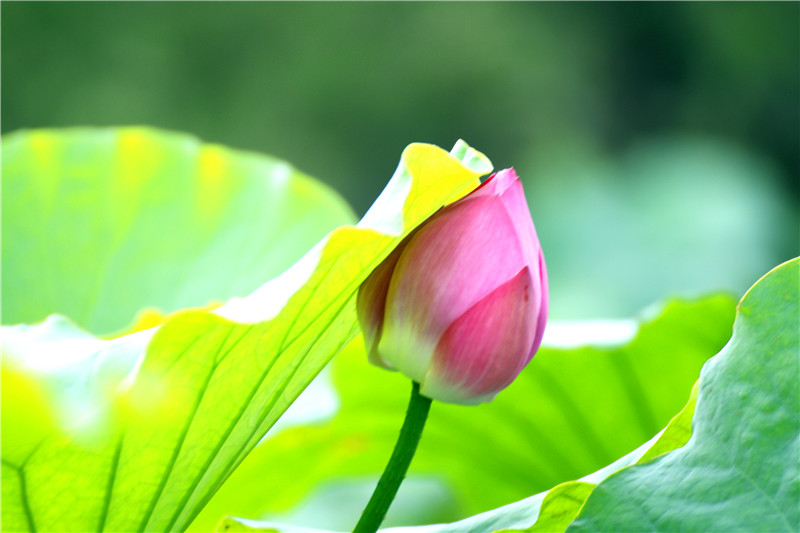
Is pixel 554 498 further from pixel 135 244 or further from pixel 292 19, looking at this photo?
pixel 292 19

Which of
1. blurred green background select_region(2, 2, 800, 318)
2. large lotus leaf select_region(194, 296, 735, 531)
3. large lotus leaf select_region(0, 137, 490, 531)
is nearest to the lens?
large lotus leaf select_region(0, 137, 490, 531)

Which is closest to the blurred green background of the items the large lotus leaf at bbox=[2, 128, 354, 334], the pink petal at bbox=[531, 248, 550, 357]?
the large lotus leaf at bbox=[2, 128, 354, 334]

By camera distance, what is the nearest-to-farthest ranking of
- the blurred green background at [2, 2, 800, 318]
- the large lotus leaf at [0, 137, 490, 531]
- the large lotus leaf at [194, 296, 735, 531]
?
the large lotus leaf at [0, 137, 490, 531]
the large lotus leaf at [194, 296, 735, 531]
the blurred green background at [2, 2, 800, 318]

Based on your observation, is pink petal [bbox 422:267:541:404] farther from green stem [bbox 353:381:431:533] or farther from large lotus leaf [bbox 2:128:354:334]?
large lotus leaf [bbox 2:128:354:334]

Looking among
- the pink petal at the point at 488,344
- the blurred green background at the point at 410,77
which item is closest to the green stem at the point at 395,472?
the pink petal at the point at 488,344

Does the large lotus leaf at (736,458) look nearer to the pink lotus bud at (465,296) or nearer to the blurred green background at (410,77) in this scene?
the pink lotus bud at (465,296)

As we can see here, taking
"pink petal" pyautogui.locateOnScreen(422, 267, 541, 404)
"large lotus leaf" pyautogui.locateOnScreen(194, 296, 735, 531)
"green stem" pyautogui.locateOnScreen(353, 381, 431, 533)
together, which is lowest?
"large lotus leaf" pyautogui.locateOnScreen(194, 296, 735, 531)
